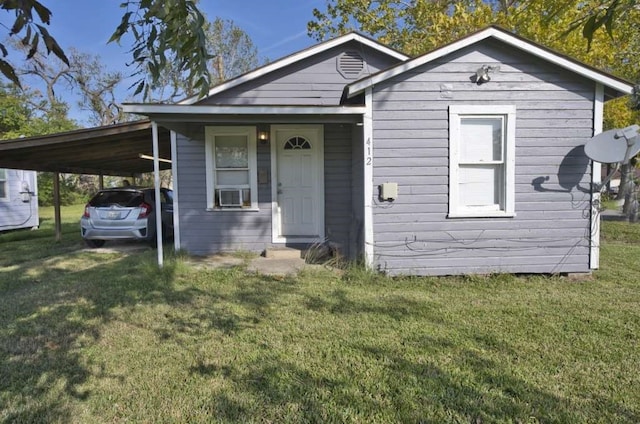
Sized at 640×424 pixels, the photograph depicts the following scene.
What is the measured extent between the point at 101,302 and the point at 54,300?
66 centimetres

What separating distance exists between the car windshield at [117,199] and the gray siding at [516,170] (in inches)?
218

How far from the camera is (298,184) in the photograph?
745 centimetres

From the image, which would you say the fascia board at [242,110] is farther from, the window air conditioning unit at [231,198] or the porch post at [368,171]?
the window air conditioning unit at [231,198]

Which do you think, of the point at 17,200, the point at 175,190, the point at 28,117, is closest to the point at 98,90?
→ the point at 28,117

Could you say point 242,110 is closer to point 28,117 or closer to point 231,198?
point 231,198

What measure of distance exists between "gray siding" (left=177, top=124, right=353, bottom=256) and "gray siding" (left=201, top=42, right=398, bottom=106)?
758 mm

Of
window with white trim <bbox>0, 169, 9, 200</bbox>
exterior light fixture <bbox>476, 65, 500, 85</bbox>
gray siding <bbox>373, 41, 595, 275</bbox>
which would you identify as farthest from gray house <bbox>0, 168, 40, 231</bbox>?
exterior light fixture <bbox>476, 65, 500, 85</bbox>

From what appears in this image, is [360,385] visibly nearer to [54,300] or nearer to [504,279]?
[504,279]

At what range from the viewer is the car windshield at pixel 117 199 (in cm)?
816

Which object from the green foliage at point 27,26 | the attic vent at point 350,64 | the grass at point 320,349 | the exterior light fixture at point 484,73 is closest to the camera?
the green foliage at point 27,26

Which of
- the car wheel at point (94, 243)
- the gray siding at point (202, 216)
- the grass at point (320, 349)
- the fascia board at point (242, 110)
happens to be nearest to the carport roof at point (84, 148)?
the gray siding at point (202, 216)

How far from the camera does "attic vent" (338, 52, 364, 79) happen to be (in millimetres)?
7535

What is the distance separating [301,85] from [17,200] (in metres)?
10.6

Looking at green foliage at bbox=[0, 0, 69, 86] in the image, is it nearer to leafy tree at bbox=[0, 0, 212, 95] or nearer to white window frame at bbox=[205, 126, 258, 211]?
leafy tree at bbox=[0, 0, 212, 95]
